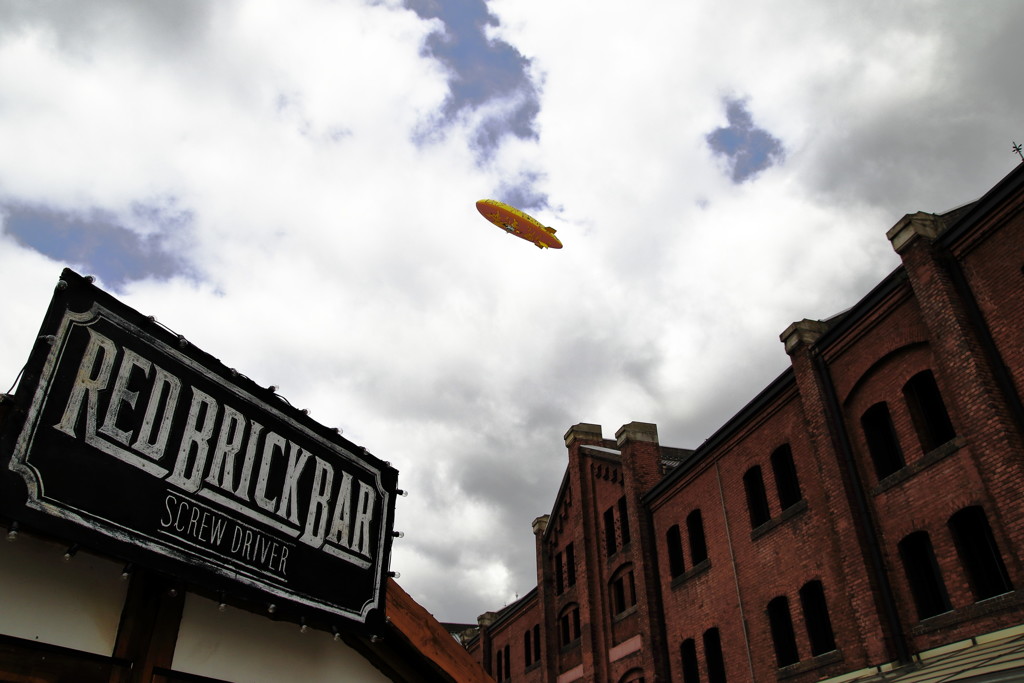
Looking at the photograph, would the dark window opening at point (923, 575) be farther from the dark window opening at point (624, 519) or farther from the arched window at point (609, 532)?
the arched window at point (609, 532)

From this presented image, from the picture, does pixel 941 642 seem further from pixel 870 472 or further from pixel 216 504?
pixel 216 504

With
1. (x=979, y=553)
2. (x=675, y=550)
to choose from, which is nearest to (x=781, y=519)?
(x=979, y=553)

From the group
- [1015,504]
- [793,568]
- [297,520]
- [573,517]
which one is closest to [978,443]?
[1015,504]

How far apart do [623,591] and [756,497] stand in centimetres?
808

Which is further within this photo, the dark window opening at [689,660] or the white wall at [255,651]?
the dark window opening at [689,660]

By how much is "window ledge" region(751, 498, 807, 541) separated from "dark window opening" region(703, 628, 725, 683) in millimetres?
3353

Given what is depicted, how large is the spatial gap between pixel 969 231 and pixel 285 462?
43.3ft

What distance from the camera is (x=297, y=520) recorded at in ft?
16.2

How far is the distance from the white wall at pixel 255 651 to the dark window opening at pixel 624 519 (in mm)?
20177

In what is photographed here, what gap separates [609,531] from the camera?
26.8 metres

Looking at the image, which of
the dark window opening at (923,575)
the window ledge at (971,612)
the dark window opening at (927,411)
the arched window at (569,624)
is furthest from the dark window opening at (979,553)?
the arched window at (569,624)

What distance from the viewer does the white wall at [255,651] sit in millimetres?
4449

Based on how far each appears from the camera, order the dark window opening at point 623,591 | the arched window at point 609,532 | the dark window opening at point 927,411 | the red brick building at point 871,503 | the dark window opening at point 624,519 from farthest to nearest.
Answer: the arched window at point 609,532 → the dark window opening at point 624,519 → the dark window opening at point 623,591 → the dark window opening at point 927,411 → the red brick building at point 871,503

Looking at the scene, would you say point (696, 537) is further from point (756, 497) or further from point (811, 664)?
point (811, 664)
